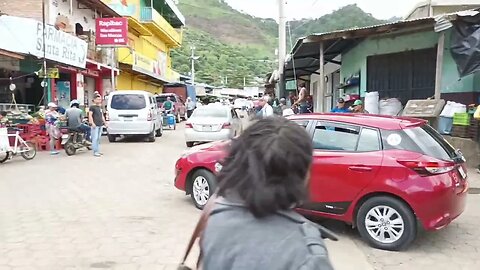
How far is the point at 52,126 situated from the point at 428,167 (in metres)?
12.1

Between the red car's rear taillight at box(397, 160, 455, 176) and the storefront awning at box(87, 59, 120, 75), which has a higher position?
the storefront awning at box(87, 59, 120, 75)

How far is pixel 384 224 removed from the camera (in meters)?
5.94

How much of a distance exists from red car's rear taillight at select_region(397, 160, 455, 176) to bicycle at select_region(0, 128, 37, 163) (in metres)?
10.3

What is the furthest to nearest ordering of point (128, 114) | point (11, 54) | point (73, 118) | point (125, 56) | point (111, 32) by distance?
point (125, 56) < point (111, 32) < point (128, 114) < point (73, 118) < point (11, 54)

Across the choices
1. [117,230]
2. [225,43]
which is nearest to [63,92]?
[117,230]

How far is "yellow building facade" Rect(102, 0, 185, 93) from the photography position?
110 ft

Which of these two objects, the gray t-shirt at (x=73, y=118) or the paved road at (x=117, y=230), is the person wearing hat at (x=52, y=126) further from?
the paved road at (x=117, y=230)

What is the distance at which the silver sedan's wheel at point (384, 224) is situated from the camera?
587 centimetres

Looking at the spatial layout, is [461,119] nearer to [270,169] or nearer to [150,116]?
[270,169]

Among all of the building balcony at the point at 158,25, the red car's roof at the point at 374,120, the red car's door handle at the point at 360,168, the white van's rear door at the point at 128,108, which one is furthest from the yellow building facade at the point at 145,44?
the red car's door handle at the point at 360,168

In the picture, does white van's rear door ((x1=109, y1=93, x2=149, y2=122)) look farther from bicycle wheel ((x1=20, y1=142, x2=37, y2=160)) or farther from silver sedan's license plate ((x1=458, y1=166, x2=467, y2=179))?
silver sedan's license plate ((x1=458, y1=166, x2=467, y2=179))

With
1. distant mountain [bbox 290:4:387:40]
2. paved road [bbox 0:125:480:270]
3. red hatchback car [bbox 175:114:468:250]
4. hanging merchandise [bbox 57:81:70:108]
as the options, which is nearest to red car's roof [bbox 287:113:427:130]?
red hatchback car [bbox 175:114:468:250]

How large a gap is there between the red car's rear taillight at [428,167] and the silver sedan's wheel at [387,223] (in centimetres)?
42

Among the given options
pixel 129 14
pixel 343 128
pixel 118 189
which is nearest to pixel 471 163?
pixel 343 128
